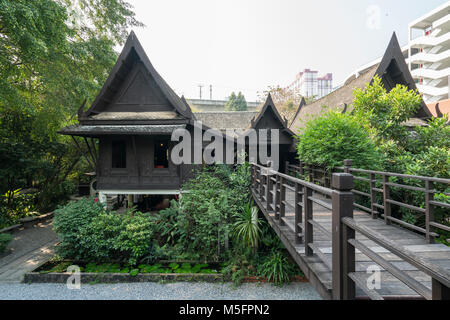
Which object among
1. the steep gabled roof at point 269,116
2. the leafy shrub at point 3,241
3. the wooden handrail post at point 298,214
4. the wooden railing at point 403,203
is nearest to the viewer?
the wooden handrail post at point 298,214

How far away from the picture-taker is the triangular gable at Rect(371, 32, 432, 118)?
9.59m

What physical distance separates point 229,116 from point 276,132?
735cm

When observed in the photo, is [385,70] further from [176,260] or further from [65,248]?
[65,248]

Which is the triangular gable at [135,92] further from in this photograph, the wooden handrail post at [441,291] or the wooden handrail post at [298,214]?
the wooden handrail post at [441,291]

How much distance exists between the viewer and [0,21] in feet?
23.6

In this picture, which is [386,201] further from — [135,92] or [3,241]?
[3,241]

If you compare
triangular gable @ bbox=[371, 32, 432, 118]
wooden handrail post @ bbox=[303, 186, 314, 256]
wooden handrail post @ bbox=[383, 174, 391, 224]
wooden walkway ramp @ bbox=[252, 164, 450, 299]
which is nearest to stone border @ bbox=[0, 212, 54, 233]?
wooden walkway ramp @ bbox=[252, 164, 450, 299]

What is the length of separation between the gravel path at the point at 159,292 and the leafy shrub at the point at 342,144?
367cm

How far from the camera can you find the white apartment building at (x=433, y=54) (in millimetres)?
27578

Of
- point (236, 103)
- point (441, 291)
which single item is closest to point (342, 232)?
point (441, 291)

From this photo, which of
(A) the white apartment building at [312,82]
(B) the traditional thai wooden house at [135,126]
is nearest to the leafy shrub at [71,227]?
(B) the traditional thai wooden house at [135,126]

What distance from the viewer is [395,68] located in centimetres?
991
